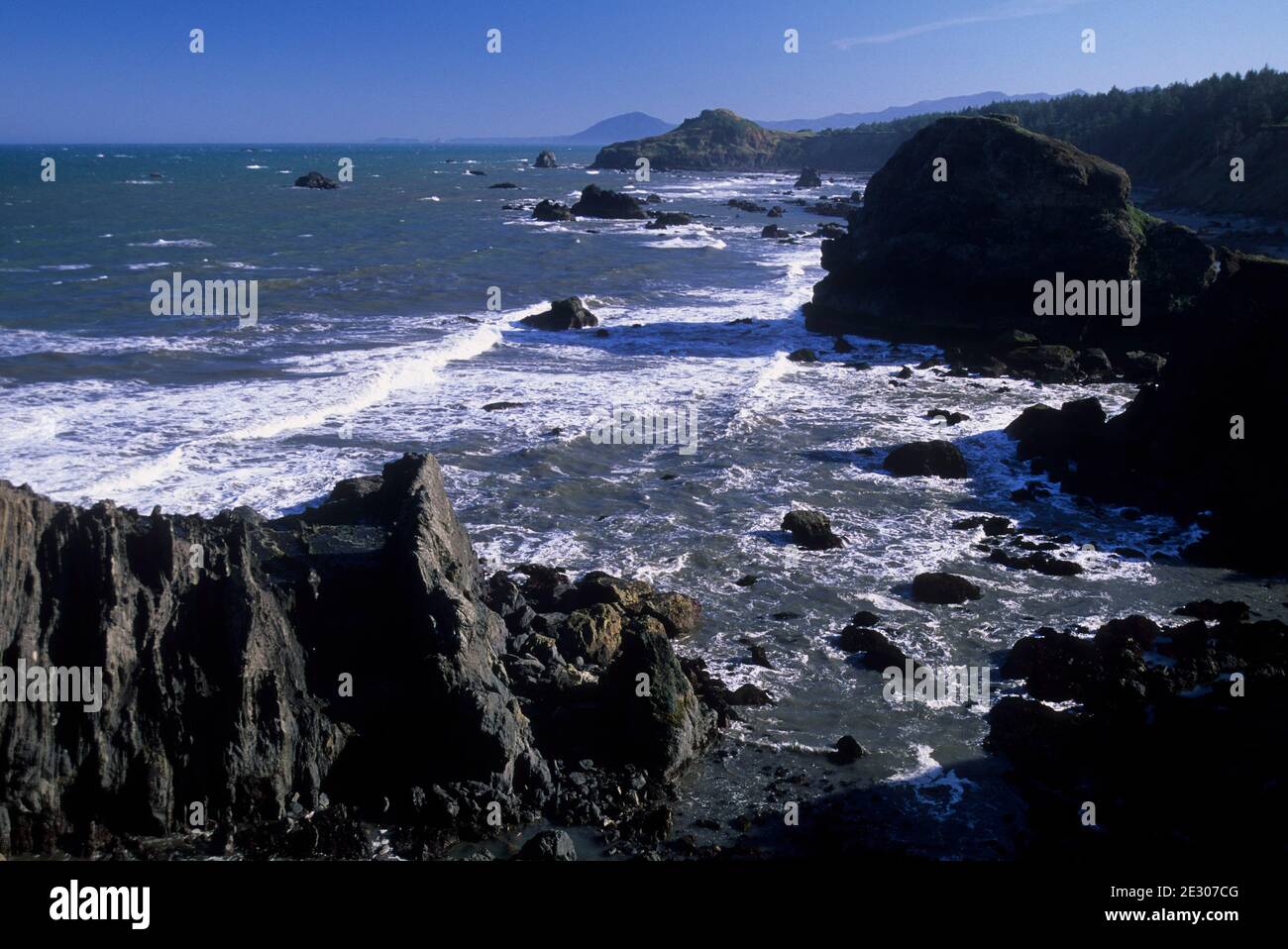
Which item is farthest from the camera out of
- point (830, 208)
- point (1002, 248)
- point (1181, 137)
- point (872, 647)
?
point (1181, 137)

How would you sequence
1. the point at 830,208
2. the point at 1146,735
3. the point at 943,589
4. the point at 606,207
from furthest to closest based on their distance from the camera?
1. the point at 830,208
2. the point at 606,207
3. the point at 943,589
4. the point at 1146,735

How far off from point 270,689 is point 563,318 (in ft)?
94.6

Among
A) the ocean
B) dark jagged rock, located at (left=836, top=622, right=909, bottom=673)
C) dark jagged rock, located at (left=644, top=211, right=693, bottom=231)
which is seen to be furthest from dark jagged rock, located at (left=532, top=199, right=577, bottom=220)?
dark jagged rock, located at (left=836, top=622, right=909, bottom=673)

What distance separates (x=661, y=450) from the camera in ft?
73.8

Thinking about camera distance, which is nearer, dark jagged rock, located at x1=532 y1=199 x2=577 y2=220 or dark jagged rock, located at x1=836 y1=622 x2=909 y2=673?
dark jagged rock, located at x1=836 y1=622 x2=909 y2=673

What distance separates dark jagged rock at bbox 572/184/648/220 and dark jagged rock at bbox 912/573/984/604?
7005 cm

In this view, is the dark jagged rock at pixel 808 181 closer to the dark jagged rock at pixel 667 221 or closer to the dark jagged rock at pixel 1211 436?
the dark jagged rock at pixel 667 221

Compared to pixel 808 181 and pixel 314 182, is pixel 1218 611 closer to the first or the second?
pixel 808 181

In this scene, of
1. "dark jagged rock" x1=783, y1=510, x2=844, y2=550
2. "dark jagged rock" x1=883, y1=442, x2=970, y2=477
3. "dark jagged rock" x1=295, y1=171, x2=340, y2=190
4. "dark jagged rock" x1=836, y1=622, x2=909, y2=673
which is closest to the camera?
"dark jagged rock" x1=836, y1=622, x2=909, y2=673

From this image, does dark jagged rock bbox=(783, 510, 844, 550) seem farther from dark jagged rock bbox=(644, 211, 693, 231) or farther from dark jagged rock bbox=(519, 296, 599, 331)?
dark jagged rock bbox=(644, 211, 693, 231)

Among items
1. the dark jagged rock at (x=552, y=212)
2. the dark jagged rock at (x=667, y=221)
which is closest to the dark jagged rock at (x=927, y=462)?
the dark jagged rock at (x=667, y=221)

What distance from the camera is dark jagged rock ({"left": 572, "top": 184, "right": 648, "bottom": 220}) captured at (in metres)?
82.4

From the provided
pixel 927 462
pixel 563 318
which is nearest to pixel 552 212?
pixel 563 318

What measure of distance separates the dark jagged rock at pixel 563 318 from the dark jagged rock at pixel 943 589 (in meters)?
23.6
